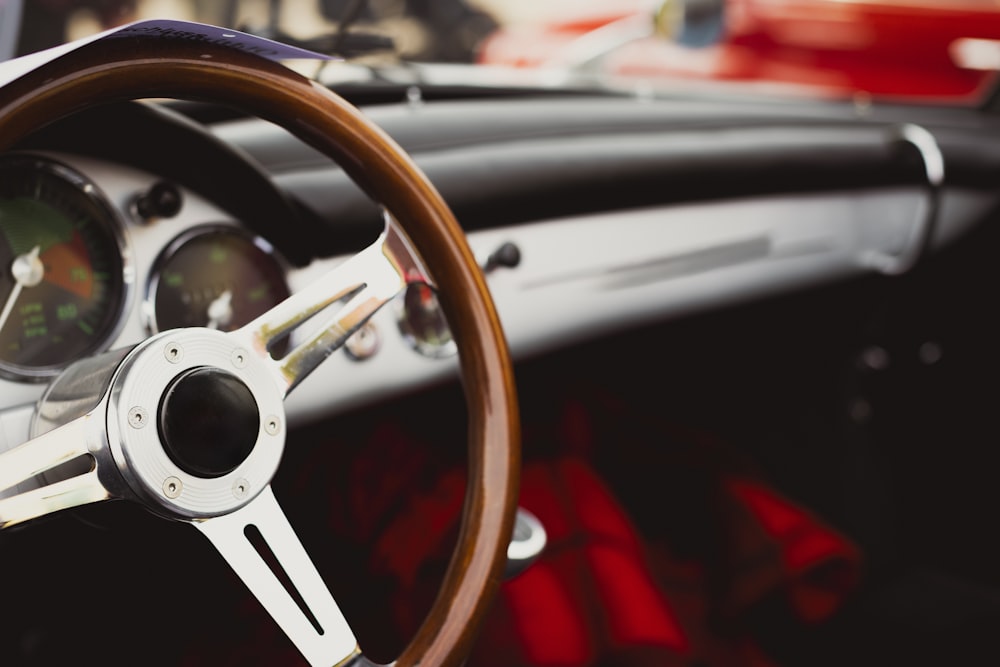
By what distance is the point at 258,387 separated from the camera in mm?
776

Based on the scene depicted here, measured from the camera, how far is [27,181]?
884 mm

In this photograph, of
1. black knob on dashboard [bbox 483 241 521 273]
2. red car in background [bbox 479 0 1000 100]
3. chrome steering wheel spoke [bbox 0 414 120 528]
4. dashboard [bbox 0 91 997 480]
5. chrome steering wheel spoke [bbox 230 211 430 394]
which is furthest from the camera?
red car in background [bbox 479 0 1000 100]

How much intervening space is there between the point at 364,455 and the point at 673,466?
0.63 meters

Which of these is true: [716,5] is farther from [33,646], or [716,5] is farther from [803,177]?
[33,646]

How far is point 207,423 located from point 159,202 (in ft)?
1.05

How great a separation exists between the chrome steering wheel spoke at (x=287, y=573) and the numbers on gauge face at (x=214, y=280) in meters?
0.26

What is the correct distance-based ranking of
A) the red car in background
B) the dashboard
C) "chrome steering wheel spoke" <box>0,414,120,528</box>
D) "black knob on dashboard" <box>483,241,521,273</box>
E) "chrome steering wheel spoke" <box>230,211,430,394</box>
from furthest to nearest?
the red car in background
"black knob on dashboard" <box>483,241,521,273</box>
the dashboard
"chrome steering wheel spoke" <box>230,211,430,394</box>
"chrome steering wheel spoke" <box>0,414,120,528</box>

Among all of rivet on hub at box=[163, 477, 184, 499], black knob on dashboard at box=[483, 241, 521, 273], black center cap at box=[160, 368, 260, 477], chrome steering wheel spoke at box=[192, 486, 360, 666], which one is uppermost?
black center cap at box=[160, 368, 260, 477]

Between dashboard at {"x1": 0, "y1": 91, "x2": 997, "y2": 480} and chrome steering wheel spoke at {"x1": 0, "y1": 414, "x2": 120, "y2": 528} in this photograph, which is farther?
dashboard at {"x1": 0, "y1": 91, "x2": 997, "y2": 480}

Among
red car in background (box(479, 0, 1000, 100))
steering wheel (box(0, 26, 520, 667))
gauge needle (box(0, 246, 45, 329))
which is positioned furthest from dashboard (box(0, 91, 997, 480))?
red car in background (box(479, 0, 1000, 100))

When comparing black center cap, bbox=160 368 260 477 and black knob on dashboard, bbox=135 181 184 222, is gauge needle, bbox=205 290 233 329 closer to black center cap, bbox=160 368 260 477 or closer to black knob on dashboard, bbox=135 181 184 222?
black knob on dashboard, bbox=135 181 184 222

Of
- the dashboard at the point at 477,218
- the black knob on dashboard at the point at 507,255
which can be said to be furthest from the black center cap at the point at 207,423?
the black knob on dashboard at the point at 507,255

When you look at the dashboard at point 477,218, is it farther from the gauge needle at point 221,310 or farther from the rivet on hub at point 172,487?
the rivet on hub at point 172,487

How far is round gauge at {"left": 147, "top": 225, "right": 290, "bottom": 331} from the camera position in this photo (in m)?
0.98
